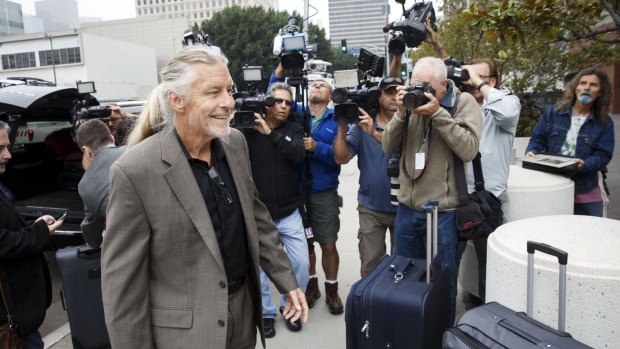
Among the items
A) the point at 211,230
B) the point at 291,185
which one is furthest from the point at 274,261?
the point at 291,185

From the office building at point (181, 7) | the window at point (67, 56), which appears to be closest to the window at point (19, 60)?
the window at point (67, 56)

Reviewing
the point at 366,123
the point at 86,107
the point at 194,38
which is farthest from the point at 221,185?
the point at 86,107

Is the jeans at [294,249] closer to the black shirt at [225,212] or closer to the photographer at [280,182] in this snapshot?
the photographer at [280,182]

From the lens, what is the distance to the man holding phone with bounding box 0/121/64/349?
8.35 feet

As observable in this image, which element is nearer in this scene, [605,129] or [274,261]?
[274,261]

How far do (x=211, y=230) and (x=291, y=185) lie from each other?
2.00 meters

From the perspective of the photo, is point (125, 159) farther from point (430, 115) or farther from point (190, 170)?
point (430, 115)

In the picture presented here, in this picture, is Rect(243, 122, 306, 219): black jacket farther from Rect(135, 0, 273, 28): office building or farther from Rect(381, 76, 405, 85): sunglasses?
Rect(135, 0, 273, 28): office building

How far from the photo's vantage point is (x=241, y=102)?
3551 mm

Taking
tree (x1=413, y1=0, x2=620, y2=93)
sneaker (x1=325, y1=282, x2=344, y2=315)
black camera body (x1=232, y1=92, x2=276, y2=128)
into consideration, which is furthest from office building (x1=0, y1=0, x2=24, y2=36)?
sneaker (x1=325, y1=282, x2=344, y2=315)

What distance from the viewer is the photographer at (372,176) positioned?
366 cm

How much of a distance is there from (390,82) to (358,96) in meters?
0.27

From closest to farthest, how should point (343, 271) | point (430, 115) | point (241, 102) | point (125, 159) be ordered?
point (125, 159) → point (430, 115) → point (241, 102) → point (343, 271)

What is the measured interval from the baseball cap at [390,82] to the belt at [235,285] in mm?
2047
